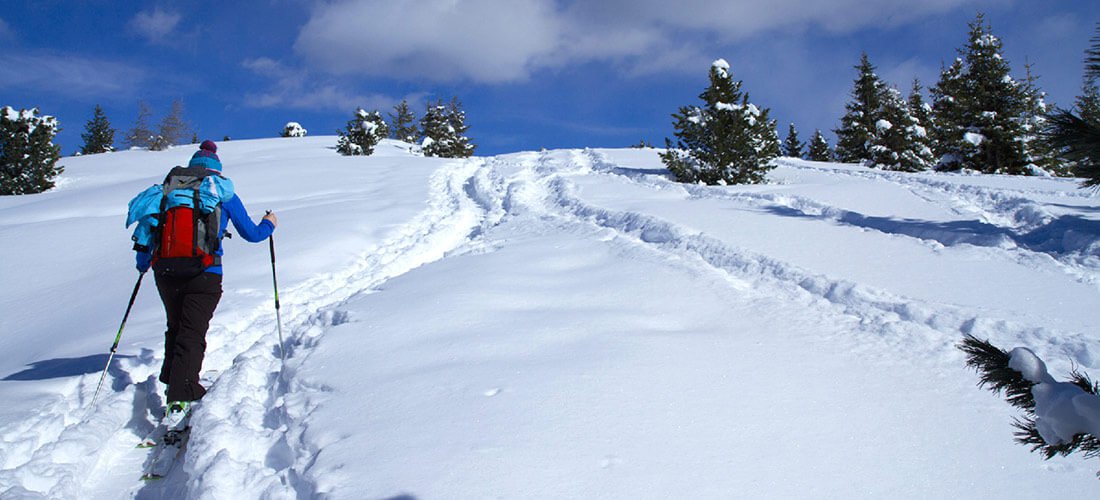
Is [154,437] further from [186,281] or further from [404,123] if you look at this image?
[404,123]

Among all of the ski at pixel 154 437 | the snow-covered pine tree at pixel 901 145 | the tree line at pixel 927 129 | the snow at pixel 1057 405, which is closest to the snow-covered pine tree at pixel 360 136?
the tree line at pixel 927 129

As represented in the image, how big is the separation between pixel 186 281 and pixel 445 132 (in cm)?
4322

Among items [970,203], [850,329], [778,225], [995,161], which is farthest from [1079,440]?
[995,161]

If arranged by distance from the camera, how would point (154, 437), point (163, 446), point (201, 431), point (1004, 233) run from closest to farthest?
point (201, 431) → point (163, 446) → point (154, 437) → point (1004, 233)

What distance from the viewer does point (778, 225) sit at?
28.9 feet

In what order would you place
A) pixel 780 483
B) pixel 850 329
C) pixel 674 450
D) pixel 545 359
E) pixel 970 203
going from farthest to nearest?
pixel 970 203 → pixel 850 329 → pixel 545 359 → pixel 674 450 → pixel 780 483

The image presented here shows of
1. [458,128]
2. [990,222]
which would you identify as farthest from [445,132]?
[990,222]

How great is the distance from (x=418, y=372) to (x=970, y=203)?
37.1 feet

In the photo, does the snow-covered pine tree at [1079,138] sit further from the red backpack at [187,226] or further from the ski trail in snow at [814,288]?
the red backpack at [187,226]

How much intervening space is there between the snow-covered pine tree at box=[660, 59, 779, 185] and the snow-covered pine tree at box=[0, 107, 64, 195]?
24.4 meters

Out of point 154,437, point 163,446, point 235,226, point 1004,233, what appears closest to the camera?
point 163,446

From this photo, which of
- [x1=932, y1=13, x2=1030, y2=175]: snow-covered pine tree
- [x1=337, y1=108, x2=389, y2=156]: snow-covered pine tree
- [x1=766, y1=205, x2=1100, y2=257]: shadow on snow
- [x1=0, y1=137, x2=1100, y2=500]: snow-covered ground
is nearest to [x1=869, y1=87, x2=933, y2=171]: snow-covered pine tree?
[x1=932, y1=13, x2=1030, y2=175]: snow-covered pine tree

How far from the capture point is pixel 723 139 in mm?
15586

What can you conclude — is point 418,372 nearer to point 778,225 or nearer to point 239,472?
point 239,472
